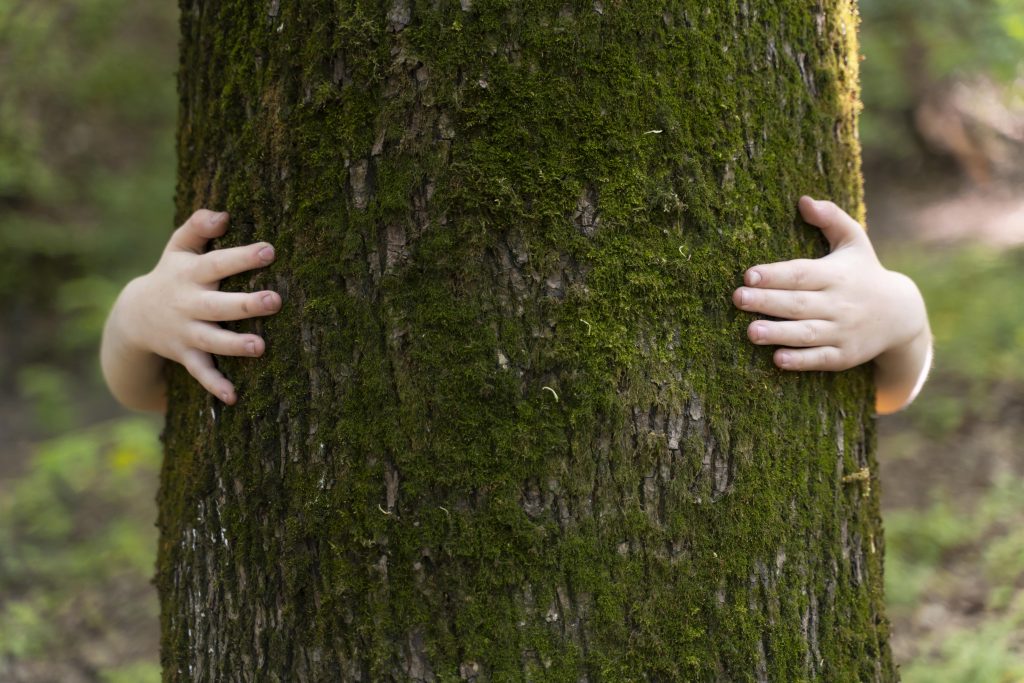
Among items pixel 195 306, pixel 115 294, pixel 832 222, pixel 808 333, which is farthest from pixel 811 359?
pixel 115 294

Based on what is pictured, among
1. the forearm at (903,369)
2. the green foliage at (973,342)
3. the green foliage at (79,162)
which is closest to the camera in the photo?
the forearm at (903,369)

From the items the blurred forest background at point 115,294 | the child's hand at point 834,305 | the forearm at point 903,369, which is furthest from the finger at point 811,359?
the blurred forest background at point 115,294

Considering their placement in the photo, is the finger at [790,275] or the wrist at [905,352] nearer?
the finger at [790,275]

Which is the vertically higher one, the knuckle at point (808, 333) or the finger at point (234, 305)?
the finger at point (234, 305)

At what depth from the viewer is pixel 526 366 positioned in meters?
1.54

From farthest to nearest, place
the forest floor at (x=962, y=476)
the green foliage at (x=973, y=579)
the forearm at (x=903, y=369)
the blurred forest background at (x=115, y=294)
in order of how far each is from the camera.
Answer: the blurred forest background at (x=115, y=294) → the forest floor at (x=962, y=476) → the green foliage at (x=973, y=579) → the forearm at (x=903, y=369)

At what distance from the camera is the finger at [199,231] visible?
1.79m

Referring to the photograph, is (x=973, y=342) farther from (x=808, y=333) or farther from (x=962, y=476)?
(x=808, y=333)

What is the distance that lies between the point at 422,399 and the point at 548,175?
1.63 ft

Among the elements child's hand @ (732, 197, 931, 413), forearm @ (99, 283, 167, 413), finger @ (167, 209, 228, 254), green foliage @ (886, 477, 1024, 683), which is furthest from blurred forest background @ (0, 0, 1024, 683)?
finger @ (167, 209, 228, 254)

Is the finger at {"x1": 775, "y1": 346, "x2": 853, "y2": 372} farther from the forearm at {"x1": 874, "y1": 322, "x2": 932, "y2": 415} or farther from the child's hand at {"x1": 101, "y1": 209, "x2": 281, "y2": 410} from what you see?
the child's hand at {"x1": 101, "y1": 209, "x2": 281, "y2": 410}

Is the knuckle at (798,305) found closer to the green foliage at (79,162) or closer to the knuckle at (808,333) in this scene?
the knuckle at (808,333)

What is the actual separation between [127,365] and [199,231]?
473mm

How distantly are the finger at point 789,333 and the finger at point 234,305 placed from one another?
3.26ft
